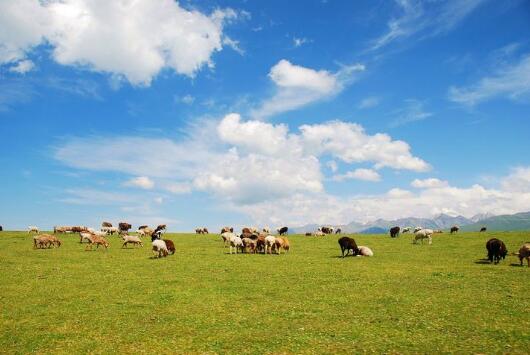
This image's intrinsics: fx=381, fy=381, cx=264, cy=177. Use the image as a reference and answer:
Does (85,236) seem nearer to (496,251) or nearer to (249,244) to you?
(249,244)

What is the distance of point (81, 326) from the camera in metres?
17.2

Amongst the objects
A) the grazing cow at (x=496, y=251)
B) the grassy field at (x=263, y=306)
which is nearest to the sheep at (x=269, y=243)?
the grassy field at (x=263, y=306)

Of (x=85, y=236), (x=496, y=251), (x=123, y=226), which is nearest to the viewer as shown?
(x=496, y=251)

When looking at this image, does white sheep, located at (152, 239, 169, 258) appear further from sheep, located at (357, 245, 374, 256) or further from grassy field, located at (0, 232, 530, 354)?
sheep, located at (357, 245, 374, 256)

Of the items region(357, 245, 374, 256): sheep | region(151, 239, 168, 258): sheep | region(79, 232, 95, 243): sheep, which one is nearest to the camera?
region(151, 239, 168, 258): sheep

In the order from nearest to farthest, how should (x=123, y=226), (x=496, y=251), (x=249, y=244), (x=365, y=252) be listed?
(x=496, y=251) < (x=365, y=252) < (x=249, y=244) < (x=123, y=226)

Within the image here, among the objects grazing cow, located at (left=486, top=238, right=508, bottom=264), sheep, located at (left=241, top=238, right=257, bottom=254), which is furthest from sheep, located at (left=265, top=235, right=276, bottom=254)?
grazing cow, located at (left=486, top=238, right=508, bottom=264)

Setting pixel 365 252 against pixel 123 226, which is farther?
pixel 123 226

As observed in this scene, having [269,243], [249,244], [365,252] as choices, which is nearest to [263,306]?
[269,243]

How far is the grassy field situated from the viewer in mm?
14727

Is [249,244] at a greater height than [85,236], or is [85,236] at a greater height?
[85,236]

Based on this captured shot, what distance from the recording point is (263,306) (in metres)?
20.0

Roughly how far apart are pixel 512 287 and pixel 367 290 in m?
9.25

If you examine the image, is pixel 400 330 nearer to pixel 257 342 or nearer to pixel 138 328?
pixel 257 342
